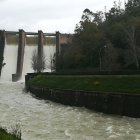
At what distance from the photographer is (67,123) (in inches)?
1117

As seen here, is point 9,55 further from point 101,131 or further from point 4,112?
point 101,131

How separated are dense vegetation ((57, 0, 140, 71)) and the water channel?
29.9m

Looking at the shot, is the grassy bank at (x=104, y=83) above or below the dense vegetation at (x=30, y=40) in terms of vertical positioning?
below

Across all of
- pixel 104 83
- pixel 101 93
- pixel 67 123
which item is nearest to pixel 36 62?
pixel 104 83

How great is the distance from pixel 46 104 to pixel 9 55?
62690 millimetres

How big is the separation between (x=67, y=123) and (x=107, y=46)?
140ft

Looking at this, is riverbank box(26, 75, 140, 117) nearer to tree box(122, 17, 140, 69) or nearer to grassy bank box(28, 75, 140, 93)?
grassy bank box(28, 75, 140, 93)

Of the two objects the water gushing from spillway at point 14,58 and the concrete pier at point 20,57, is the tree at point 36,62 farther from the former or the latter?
the concrete pier at point 20,57

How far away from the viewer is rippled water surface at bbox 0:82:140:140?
23.5m

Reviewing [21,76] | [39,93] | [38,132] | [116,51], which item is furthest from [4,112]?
[21,76]

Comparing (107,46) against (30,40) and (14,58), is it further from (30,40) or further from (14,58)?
(30,40)

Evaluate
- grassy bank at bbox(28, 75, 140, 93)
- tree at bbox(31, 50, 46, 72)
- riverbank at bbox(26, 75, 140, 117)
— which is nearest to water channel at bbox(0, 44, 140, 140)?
riverbank at bbox(26, 75, 140, 117)

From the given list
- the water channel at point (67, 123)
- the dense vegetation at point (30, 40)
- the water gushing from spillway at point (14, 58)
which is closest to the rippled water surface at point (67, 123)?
the water channel at point (67, 123)

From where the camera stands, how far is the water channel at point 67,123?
23.5 metres
